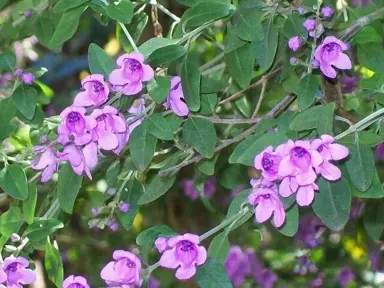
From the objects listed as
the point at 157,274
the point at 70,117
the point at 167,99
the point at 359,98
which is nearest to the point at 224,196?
the point at 157,274

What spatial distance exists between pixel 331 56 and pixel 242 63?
0.15 m

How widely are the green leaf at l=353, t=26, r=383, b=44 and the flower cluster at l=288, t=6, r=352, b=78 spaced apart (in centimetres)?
13

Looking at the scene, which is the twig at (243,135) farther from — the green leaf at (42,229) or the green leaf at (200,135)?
the green leaf at (42,229)

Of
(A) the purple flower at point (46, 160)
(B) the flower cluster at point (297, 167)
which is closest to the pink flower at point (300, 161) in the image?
(B) the flower cluster at point (297, 167)

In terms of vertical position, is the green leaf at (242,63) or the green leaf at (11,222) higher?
the green leaf at (242,63)

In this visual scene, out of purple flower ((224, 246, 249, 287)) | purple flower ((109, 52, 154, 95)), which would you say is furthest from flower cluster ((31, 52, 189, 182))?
purple flower ((224, 246, 249, 287))

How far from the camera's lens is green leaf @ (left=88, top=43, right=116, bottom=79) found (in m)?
1.02

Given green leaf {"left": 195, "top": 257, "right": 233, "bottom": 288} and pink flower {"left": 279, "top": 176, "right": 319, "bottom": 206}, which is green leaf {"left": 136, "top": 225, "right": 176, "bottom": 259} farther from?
pink flower {"left": 279, "top": 176, "right": 319, "bottom": 206}

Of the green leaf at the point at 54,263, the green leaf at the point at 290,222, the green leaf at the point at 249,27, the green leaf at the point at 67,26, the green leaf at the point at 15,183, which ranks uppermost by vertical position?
the green leaf at the point at 67,26

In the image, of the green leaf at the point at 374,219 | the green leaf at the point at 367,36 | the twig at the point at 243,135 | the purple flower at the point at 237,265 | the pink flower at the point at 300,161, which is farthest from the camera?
the purple flower at the point at 237,265

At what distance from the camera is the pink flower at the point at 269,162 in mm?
886

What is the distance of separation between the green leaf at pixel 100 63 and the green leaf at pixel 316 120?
9.0 inches

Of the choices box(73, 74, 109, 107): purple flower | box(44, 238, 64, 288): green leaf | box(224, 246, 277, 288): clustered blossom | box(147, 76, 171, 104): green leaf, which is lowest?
box(224, 246, 277, 288): clustered blossom

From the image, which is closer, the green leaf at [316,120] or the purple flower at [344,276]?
the green leaf at [316,120]
